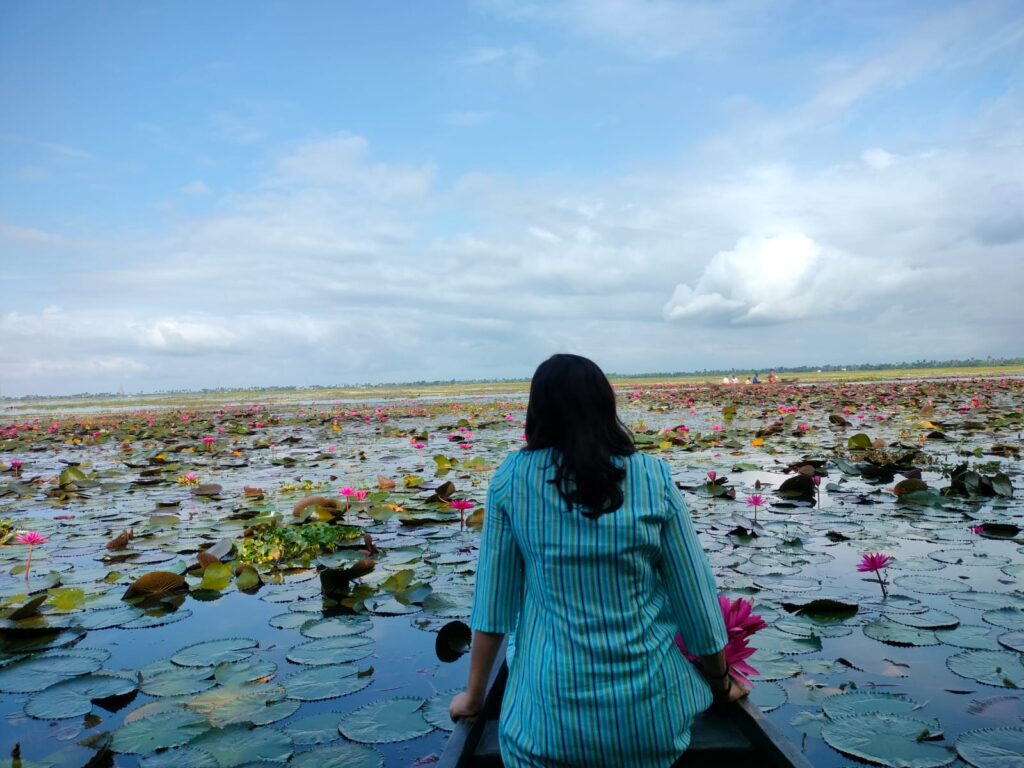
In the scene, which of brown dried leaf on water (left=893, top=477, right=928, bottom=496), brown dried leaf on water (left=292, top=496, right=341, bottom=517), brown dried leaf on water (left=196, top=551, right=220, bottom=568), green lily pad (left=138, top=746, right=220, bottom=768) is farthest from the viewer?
brown dried leaf on water (left=893, top=477, right=928, bottom=496)

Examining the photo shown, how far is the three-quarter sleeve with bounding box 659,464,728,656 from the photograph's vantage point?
168cm

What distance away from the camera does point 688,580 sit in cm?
170

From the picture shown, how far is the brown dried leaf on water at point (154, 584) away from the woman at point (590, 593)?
2873 mm

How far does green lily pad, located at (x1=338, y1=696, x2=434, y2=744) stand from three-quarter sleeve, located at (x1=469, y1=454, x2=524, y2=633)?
0.87 metres

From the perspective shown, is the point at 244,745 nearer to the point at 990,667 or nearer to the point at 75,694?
the point at 75,694

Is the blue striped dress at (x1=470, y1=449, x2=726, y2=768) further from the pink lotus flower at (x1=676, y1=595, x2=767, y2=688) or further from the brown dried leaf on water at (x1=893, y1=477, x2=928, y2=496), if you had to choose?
the brown dried leaf on water at (x1=893, y1=477, x2=928, y2=496)

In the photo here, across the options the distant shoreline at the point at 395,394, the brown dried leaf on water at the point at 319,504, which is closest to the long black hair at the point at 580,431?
the brown dried leaf on water at the point at 319,504

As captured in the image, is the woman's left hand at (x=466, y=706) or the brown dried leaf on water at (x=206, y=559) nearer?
the woman's left hand at (x=466, y=706)

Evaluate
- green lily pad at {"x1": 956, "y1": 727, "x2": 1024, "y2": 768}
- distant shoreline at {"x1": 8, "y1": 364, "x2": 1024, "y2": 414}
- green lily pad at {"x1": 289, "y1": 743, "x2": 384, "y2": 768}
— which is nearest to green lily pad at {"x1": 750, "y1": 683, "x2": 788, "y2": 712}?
green lily pad at {"x1": 956, "y1": 727, "x2": 1024, "y2": 768}

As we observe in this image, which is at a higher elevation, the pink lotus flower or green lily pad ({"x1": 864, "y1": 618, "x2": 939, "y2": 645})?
the pink lotus flower

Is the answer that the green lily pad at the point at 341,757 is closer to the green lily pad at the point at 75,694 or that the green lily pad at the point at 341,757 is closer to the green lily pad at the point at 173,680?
the green lily pad at the point at 173,680

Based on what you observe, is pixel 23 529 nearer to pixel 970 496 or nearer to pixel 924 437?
pixel 970 496

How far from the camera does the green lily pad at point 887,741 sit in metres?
2.08

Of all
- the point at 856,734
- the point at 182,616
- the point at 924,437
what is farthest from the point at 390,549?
the point at 924,437
